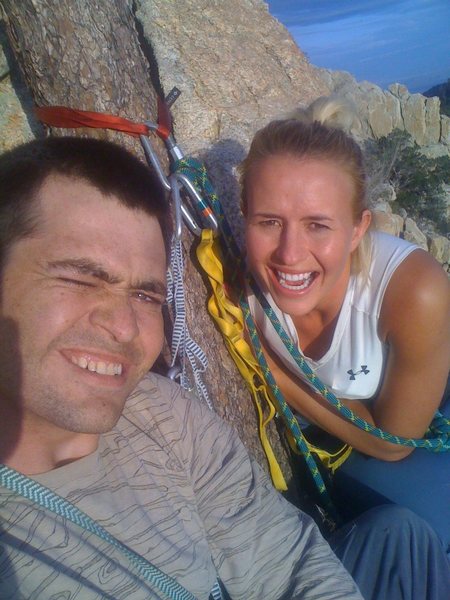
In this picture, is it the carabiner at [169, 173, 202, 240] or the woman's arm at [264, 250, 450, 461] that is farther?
the woman's arm at [264, 250, 450, 461]

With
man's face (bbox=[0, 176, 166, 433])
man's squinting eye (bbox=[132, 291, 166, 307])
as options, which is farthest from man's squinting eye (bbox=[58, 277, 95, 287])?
man's squinting eye (bbox=[132, 291, 166, 307])

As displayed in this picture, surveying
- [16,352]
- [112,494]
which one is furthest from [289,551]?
[16,352]

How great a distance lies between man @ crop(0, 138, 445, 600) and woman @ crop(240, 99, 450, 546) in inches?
22.4

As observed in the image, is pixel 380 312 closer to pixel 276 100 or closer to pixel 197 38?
pixel 276 100

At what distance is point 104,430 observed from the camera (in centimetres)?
150

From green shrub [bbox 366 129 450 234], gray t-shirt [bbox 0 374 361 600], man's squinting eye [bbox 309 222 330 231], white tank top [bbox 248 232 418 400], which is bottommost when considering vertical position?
gray t-shirt [bbox 0 374 361 600]

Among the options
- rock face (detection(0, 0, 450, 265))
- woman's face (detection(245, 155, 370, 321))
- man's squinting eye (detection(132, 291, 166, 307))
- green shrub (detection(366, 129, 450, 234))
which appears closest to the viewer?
man's squinting eye (detection(132, 291, 166, 307))

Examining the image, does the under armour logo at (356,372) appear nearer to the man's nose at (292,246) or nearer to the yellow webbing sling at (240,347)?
the yellow webbing sling at (240,347)

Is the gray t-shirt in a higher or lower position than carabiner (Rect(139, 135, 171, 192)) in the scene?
lower

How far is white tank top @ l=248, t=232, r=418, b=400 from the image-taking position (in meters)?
2.23

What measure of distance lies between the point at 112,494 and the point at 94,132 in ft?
4.10

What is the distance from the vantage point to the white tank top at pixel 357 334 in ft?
7.33

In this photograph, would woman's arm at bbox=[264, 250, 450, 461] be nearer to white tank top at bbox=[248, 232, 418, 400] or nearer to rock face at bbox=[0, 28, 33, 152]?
white tank top at bbox=[248, 232, 418, 400]

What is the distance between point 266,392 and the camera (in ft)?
8.05
